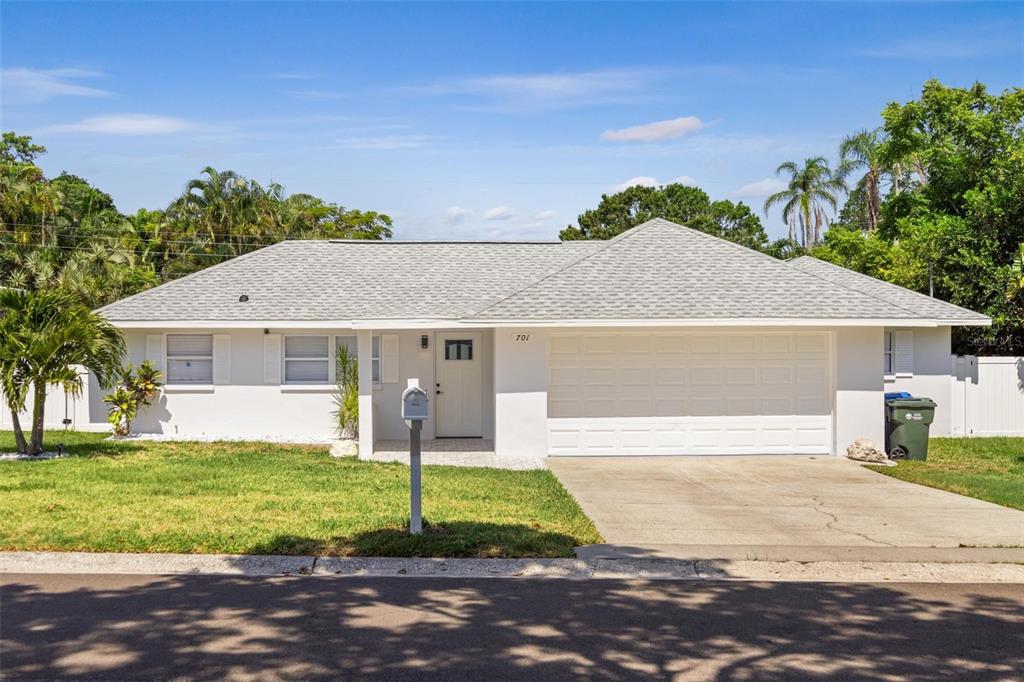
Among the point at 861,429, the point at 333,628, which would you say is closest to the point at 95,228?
the point at 861,429

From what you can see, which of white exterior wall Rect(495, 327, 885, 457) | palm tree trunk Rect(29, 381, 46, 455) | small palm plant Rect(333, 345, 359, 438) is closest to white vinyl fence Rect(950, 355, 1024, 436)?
white exterior wall Rect(495, 327, 885, 457)

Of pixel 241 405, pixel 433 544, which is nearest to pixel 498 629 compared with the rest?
pixel 433 544

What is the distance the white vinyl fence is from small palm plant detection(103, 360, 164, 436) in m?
17.9

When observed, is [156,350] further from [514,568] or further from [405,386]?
[514,568]

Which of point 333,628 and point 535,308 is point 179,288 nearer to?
point 535,308

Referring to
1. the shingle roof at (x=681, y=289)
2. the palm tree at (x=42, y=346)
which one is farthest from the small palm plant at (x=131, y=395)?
the shingle roof at (x=681, y=289)

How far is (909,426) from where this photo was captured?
17281 millimetres

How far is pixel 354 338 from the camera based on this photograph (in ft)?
64.6

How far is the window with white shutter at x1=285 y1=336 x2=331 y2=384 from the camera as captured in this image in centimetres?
1970

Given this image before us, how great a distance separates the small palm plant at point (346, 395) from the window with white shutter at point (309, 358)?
31cm

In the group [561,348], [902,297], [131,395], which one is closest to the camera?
[561,348]

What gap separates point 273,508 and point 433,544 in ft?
9.11

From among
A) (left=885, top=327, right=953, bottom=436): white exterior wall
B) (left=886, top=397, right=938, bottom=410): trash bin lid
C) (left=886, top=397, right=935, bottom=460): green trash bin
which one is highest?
(left=885, top=327, right=953, bottom=436): white exterior wall

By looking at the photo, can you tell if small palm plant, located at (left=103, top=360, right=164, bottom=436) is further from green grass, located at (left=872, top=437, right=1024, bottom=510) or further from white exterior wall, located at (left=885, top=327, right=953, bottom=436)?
white exterior wall, located at (left=885, top=327, right=953, bottom=436)
